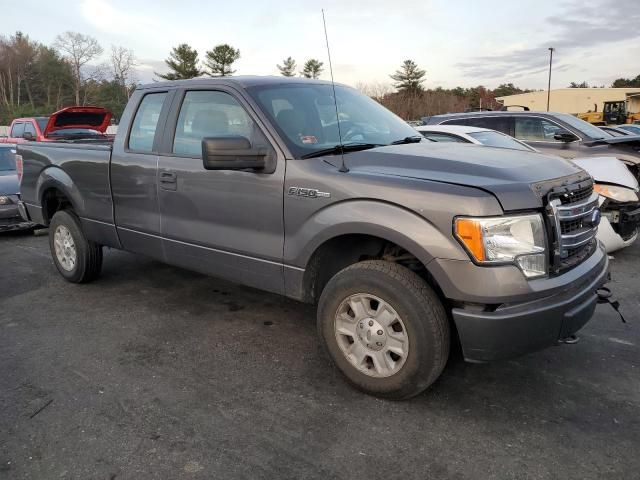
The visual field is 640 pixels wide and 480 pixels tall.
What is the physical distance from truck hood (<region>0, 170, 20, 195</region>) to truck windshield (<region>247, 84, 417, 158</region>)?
A: 6170mm

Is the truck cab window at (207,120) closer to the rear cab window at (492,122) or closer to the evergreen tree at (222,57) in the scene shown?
the rear cab window at (492,122)

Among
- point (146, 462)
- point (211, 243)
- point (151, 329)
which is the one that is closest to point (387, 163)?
point (211, 243)

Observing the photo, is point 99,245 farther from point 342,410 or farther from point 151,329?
point 342,410

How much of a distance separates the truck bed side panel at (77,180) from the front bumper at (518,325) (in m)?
3.37

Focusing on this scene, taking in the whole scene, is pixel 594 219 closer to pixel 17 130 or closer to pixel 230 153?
pixel 230 153

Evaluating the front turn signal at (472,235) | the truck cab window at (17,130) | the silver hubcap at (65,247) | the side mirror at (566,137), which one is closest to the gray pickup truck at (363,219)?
the front turn signal at (472,235)

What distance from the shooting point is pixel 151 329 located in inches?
167

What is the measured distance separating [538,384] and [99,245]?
4.18 meters

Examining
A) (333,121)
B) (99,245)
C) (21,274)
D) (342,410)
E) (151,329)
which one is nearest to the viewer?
(342,410)

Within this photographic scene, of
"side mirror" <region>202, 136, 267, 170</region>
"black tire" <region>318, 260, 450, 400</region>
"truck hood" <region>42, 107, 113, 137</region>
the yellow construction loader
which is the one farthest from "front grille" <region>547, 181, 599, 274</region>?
the yellow construction loader

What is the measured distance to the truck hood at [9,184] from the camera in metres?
8.12

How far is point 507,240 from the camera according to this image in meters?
2.67

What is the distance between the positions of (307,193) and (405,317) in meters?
0.97

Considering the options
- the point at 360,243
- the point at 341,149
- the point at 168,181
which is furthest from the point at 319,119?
the point at 168,181
